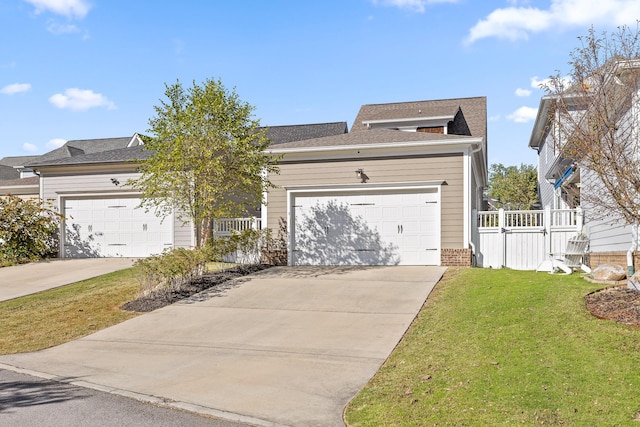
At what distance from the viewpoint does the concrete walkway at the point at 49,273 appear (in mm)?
13430

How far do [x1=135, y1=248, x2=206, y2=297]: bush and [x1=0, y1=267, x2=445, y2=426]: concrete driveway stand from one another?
925 millimetres

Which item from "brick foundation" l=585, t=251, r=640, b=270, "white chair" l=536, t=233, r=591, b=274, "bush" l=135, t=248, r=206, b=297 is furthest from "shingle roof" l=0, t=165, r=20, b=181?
"brick foundation" l=585, t=251, r=640, b=270

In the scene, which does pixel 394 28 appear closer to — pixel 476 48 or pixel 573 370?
pixel 476 48

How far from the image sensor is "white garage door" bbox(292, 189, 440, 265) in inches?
560

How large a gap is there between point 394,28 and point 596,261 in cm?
783

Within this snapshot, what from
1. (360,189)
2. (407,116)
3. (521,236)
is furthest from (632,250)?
(407,116)

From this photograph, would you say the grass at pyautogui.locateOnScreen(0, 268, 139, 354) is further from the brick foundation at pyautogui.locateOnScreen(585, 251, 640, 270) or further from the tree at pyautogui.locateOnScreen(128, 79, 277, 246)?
the brick foundation at pyautogui.locateOnScreen(585, 251, 640, 270)

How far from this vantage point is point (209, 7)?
13.7 metres

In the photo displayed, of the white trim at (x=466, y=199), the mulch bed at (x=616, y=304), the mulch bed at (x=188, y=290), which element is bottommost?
the mulch bed at (x=188, y=290)

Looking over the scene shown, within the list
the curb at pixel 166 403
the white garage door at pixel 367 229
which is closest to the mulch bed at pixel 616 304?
the curb at pixel 166 403

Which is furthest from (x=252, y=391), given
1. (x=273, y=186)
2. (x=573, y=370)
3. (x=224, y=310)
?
(x=273, y=186)

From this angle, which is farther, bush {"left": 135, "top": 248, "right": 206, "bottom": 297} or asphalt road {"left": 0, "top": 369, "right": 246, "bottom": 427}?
bush {"left": 135, "top": 248, "right": 206, "bottom": 297}

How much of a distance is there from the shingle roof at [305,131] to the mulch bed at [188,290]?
10.3m

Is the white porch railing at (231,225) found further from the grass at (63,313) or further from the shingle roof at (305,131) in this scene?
the shingle roof at (305,131)
